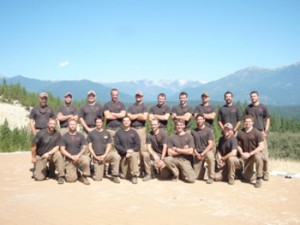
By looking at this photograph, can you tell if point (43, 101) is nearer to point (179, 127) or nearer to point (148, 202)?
point (179, 127)

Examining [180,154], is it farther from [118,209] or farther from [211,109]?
[118,209]

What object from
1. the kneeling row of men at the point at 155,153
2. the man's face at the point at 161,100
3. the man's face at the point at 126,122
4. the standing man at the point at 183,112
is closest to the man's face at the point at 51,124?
the kneeling row of men at the point at 155,153

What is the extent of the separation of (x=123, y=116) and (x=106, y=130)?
0.78 m

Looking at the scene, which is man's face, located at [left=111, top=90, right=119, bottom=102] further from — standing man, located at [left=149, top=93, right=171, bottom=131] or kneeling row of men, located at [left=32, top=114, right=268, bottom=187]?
standing man, located at [left=149, top=93, right=171, bottom=131]

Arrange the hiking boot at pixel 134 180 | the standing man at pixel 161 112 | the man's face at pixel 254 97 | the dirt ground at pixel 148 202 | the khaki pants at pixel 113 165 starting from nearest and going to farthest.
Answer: the dirt ground at pixel 148 202 → the hiking boot at pixel 134 180 → the khaki pants at pixel 113 165 → the man's face at pixel 254 97 → the standing man at pixel 161 112

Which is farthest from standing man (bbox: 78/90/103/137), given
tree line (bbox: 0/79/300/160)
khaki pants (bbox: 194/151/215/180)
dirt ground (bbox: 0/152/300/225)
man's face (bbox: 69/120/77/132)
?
tree line (bbox: 0/79/300/160)

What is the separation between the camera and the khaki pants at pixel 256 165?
10.1m

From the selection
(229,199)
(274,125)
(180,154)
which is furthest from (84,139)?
(274,125)

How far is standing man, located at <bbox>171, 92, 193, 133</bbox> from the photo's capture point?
1151 cm

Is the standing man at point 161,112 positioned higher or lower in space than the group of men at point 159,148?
higher

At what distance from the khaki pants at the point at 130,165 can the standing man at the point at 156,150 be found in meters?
0.31

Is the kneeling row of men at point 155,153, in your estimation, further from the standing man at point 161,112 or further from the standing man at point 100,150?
the standing man at point 161,112

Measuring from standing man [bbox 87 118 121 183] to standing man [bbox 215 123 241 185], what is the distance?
113 inches

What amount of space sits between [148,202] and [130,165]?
231 centimetres
